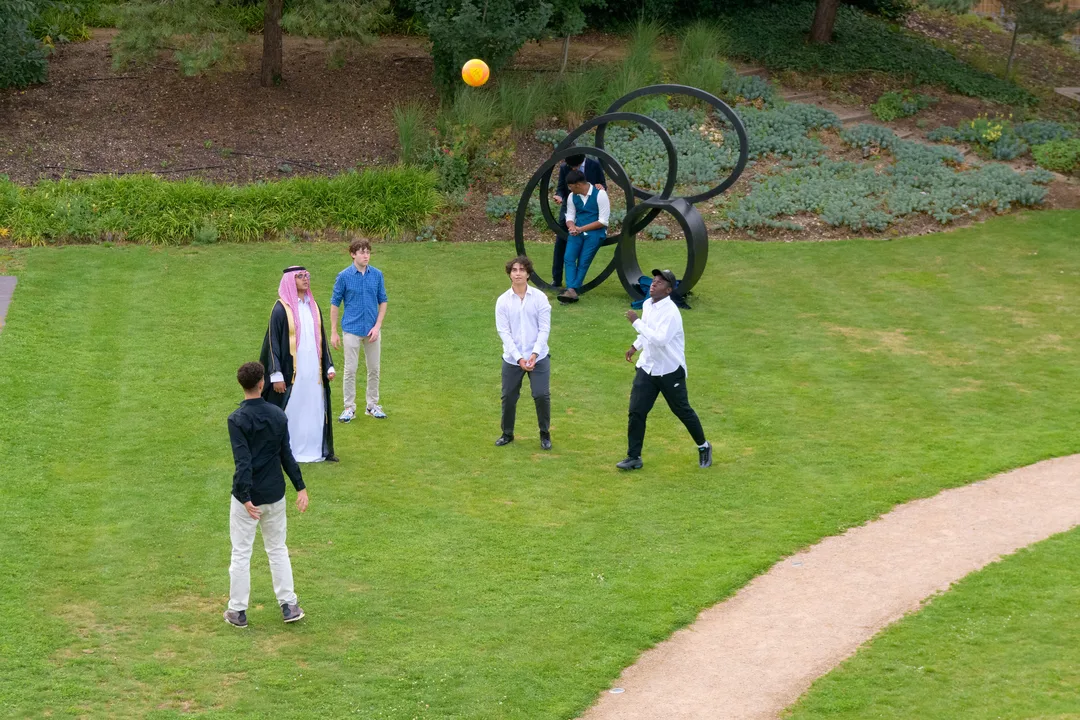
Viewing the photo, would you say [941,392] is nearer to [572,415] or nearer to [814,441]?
[814,441]

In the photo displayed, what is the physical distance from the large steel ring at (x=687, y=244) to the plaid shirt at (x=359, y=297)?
187 inches

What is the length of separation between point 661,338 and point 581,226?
19.0ft

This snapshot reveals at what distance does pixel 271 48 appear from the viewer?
22.7m

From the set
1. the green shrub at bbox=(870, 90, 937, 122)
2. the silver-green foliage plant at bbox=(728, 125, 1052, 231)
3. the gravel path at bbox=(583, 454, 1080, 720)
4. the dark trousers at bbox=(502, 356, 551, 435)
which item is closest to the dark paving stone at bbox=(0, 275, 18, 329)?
the dark trousers at bbox=(502, 356, 551, 435)

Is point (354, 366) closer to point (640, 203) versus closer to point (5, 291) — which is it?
point (640, 203)

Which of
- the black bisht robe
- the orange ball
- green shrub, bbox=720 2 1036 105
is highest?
green shrub, bbox=720 2 1036 105

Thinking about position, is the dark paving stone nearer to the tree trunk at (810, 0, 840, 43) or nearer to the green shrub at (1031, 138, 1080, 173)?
the green shrub at (1031, 138, 1080, 173)

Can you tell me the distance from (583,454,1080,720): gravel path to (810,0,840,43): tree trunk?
16.4 metres

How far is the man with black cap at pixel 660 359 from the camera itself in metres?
10.4

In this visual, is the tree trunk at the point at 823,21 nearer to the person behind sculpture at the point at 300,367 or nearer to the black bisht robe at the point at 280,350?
the person behind sculpture at the point at 300,367

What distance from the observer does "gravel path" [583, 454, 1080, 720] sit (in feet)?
24.5

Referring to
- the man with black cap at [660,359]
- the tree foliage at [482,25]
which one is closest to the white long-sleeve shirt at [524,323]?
the man with black cap at [660,359]

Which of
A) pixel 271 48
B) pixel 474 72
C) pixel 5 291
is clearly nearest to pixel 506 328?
pixel 5 291

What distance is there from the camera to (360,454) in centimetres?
1137
